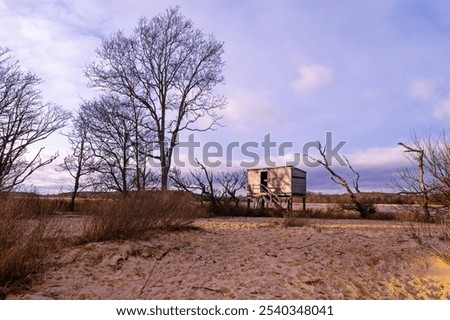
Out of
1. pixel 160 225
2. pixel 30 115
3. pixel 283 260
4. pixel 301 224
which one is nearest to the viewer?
pixel 283 260

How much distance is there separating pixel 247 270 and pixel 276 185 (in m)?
19.0

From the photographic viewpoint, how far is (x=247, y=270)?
247 inches

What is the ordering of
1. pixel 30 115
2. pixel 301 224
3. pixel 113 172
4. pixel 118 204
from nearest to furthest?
pixel 118 204 < pixel 301 224 < pixel 30 115 < pixel 113 172

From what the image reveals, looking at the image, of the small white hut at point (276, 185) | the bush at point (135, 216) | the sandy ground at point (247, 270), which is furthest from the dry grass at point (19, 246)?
the small white hut at point (276, 185)

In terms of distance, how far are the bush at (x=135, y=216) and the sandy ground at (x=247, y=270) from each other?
1.53 feet

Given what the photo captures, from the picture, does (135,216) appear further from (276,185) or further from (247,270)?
(276,185)

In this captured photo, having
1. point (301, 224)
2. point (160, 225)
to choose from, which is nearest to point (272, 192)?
point (301, 224)

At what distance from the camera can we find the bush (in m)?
7.82

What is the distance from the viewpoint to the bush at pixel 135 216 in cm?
782

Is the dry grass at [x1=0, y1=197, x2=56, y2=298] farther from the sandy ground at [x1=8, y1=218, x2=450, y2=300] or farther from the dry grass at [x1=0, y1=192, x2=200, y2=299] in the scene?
the sandy ground at [x1=8, y1=218, x2=450, y2=300]

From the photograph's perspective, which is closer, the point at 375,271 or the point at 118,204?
the point at 375,271

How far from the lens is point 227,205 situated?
20391mm
